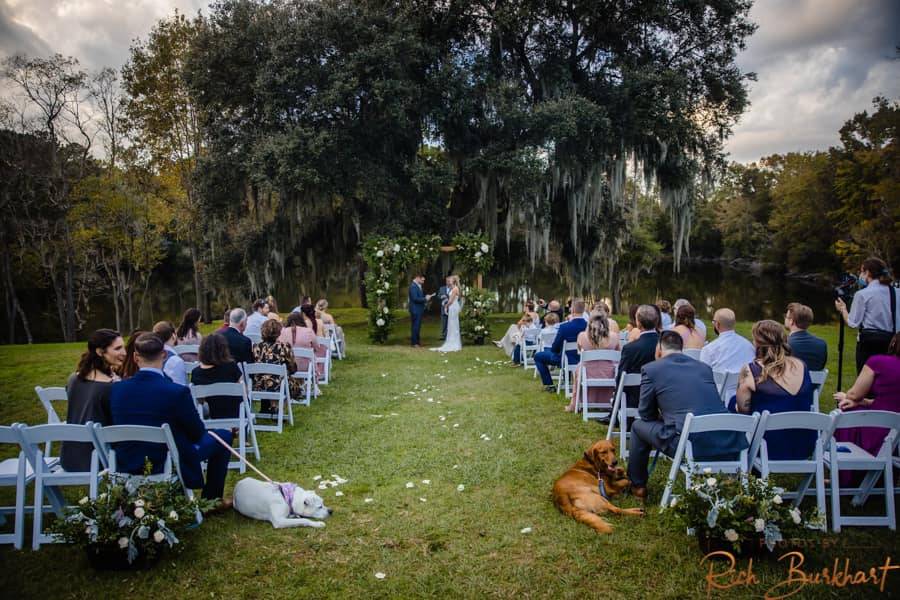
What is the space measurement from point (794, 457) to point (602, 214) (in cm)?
1479

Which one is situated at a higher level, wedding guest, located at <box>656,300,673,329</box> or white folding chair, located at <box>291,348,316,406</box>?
wedding guest, located at <box>656,300,673,329</box>

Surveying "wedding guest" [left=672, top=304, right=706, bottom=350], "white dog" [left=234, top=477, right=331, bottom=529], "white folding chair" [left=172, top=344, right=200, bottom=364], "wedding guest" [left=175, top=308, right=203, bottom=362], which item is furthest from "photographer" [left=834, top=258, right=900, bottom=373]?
"wedding guest" [left=175, top=308, right=203, bottom=362]

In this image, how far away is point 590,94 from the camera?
1519 centimetres

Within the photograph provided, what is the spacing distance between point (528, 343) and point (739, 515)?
753 cm

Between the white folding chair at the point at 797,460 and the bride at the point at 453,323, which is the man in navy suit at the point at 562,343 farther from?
the bride at the point at 453,323

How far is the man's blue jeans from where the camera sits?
321 inches

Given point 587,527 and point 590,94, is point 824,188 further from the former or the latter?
point 587,527

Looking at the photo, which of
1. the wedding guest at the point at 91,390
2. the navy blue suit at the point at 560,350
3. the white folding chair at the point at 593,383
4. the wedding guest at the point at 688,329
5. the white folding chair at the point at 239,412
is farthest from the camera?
the navy blue suit at the point at 560,350

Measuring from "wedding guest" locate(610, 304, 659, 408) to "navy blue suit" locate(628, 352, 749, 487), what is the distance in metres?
1.26

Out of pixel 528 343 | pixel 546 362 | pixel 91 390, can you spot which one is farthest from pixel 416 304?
pixel 91 390

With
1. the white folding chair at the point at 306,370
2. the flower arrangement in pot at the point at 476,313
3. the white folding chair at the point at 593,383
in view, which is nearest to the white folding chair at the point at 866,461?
the white folding chair at the point at 593,383

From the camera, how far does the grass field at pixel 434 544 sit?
3.10 m

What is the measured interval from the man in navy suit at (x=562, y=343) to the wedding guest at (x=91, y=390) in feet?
17.8

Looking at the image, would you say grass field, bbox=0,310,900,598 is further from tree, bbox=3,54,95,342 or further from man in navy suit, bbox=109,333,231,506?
tree, bbox=3,54,95,342
